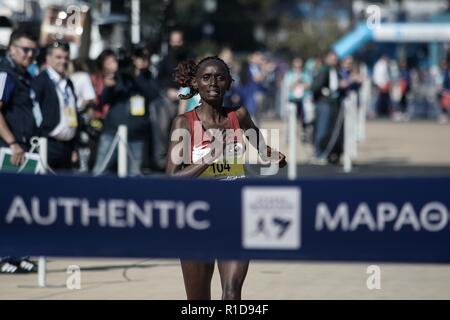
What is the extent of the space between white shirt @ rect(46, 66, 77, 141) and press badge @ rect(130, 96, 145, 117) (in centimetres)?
307

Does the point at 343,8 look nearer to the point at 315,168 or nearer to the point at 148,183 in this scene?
the point at 315,168

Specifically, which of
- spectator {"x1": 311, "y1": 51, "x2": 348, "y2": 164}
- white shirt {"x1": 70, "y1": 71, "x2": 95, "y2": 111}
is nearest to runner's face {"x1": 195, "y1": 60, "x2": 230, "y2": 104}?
white shirt {"x1": 70, "y1": 71, "x2": 95, "y2": 111}

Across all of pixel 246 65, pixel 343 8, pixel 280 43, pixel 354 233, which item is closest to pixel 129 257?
pixel 354 233

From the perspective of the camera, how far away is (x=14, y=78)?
11.9 m

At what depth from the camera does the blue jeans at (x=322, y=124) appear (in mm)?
23172

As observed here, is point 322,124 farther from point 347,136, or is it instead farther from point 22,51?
point 22,51

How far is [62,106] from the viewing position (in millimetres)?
12852

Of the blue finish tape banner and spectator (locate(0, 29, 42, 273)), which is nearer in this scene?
the blue finish tape banner

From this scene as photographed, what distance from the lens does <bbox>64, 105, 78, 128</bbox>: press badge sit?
42.2ft

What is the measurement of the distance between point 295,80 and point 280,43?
41.1 metres

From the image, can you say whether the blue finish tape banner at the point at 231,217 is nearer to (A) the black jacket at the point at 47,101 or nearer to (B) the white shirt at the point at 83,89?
(A) the black jacket at the point at 47,101

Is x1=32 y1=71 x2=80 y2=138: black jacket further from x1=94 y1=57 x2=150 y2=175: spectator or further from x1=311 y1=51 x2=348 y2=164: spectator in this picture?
x1=311 y1=51 x2=348 y2=164: spectator

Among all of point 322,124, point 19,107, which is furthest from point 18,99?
point 322,124
